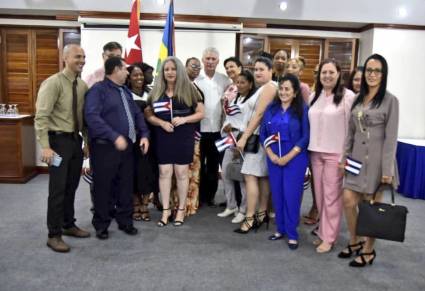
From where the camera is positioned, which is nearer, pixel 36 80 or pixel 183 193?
pixel 183 193

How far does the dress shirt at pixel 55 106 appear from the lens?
109 inches

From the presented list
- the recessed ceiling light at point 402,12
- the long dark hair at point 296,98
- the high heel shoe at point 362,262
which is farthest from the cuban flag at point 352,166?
the recessed ceiling light at point 402,12

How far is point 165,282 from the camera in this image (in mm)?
2564

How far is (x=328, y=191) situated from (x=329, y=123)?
20.5 inches

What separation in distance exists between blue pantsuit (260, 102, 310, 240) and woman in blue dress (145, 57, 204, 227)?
0.67 m

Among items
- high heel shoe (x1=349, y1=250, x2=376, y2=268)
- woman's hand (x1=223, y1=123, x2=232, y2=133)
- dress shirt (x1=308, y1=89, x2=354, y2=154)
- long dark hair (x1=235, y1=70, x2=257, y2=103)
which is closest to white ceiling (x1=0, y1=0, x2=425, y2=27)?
long dark hair (x1=235, y1=70, x2=257, y2=103)

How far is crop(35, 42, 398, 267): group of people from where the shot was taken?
9.05ft

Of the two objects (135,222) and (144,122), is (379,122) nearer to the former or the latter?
(144,122)

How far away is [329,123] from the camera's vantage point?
2939 millimetres

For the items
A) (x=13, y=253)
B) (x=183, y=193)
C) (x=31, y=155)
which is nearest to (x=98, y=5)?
(x=31, y=155)

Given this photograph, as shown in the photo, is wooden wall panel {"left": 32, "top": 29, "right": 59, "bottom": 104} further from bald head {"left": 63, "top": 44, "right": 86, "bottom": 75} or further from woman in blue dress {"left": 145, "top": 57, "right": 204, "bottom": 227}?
bald head {"left": 63, "top": 44, "right": 86, "bottom": 75}

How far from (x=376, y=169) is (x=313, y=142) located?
518 millimetres

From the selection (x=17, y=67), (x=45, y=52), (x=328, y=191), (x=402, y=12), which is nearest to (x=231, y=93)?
(x=328, y=191)

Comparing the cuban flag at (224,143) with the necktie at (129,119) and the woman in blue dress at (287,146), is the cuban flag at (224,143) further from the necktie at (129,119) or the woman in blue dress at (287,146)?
the necktie at (129,119)
